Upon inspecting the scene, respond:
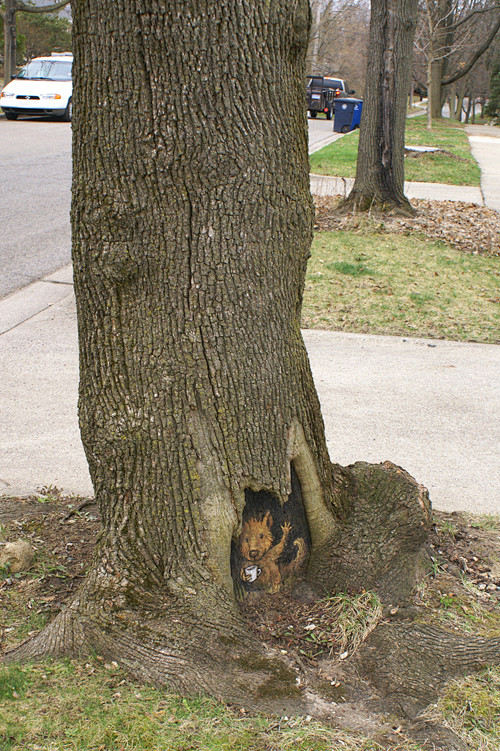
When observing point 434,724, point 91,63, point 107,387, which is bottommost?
point 434,724

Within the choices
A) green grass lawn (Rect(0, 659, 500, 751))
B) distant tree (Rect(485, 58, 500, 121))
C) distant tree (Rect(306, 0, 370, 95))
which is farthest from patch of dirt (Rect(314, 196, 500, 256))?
distant tree (Rect(306, 0, 370, 95))

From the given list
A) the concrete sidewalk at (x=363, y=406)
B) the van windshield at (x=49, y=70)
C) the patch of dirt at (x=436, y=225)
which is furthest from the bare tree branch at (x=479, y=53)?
the concrete sidewalk at (x=363, y=406)

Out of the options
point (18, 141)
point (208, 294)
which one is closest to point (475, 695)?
point (208, 294)

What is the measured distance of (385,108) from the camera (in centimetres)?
951

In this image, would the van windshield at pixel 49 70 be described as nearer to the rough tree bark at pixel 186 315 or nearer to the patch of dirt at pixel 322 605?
the patch of dirt at pixel 322 605

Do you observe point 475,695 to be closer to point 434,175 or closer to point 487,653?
point 487,653

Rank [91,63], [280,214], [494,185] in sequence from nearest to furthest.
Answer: [91,63] → [280,214] → [494,185]

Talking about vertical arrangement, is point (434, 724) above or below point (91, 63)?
below

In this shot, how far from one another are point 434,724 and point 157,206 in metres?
1.95

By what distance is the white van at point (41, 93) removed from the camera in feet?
66.1

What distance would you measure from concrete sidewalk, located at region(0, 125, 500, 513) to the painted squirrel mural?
1274 mm

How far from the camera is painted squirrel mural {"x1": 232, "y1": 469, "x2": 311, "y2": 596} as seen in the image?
2.61 meters

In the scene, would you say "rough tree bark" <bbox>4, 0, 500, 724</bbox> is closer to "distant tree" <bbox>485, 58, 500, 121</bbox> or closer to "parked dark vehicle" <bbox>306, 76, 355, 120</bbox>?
"parked dark vehicle" <bbox>306, 76, 355, 120</bbox>

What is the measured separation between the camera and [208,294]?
2.35m
